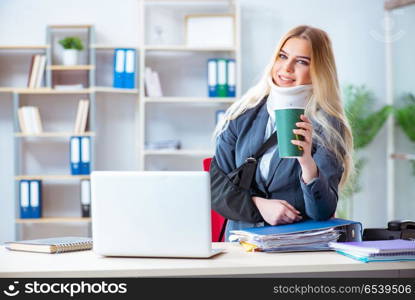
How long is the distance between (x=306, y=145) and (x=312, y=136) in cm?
37

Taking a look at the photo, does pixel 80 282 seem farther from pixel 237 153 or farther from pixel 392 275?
pixel 237 153

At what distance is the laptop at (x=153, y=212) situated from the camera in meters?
1.74

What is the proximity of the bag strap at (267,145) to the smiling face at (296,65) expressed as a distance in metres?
0.21

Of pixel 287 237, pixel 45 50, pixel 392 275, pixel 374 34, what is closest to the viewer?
pixel 392 275

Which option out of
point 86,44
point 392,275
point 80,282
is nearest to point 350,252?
point 392,275

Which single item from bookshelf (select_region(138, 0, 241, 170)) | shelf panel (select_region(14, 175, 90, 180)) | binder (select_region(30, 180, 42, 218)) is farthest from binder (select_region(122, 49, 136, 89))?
binder (select_region(30, 180, 42, 218))

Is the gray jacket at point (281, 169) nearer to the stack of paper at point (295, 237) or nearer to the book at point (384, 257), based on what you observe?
the stack of paper at point (295, 237)

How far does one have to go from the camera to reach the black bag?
2.32 m

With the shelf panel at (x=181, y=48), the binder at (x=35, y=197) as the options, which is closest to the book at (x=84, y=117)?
the binder at (x=35, y=197)

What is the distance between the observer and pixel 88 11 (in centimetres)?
533

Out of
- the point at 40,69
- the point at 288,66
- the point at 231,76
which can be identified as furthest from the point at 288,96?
the point at 40,69

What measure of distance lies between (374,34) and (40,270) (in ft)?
14.9

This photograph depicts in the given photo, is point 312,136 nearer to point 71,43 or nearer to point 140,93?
point 140,93

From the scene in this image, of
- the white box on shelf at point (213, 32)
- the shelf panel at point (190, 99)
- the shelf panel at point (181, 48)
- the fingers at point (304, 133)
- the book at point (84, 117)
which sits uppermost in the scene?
the white box on shelf at point (213, 32)
